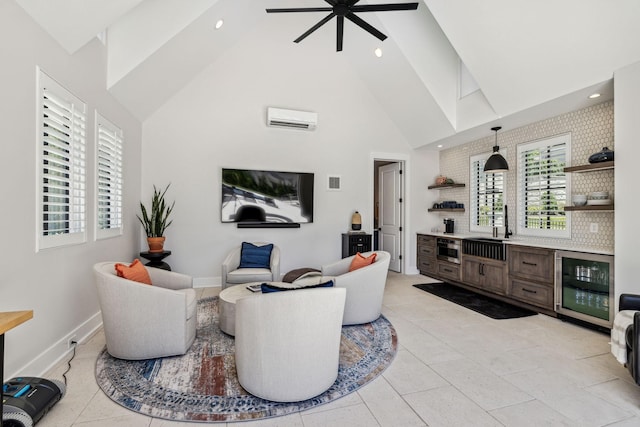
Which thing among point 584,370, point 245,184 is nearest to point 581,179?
point 584,370

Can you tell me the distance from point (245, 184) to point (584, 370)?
4.76 meters

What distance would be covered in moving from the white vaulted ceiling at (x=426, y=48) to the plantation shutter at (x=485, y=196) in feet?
2.02

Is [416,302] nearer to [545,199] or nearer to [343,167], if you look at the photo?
[545,199]

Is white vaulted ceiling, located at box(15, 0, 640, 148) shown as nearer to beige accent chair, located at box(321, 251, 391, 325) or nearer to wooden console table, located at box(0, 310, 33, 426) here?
wooden console table, located at box(0, 310, 33, 426)

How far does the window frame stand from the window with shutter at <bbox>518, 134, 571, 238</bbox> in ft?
18.3

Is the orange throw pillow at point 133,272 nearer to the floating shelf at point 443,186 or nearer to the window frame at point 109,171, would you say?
the window frame at point 109,171

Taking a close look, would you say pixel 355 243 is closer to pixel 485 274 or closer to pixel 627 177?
pixel 485 274

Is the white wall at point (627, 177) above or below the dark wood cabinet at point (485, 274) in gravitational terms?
above

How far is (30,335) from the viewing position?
2279 mm

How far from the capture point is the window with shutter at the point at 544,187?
4.09 meters

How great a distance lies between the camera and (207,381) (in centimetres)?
229

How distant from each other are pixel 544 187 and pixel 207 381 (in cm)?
474

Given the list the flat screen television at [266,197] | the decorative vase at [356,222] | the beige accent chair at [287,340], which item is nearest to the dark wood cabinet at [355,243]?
the decorative vase at [356,222]

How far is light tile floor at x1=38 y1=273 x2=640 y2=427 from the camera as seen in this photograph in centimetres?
190
